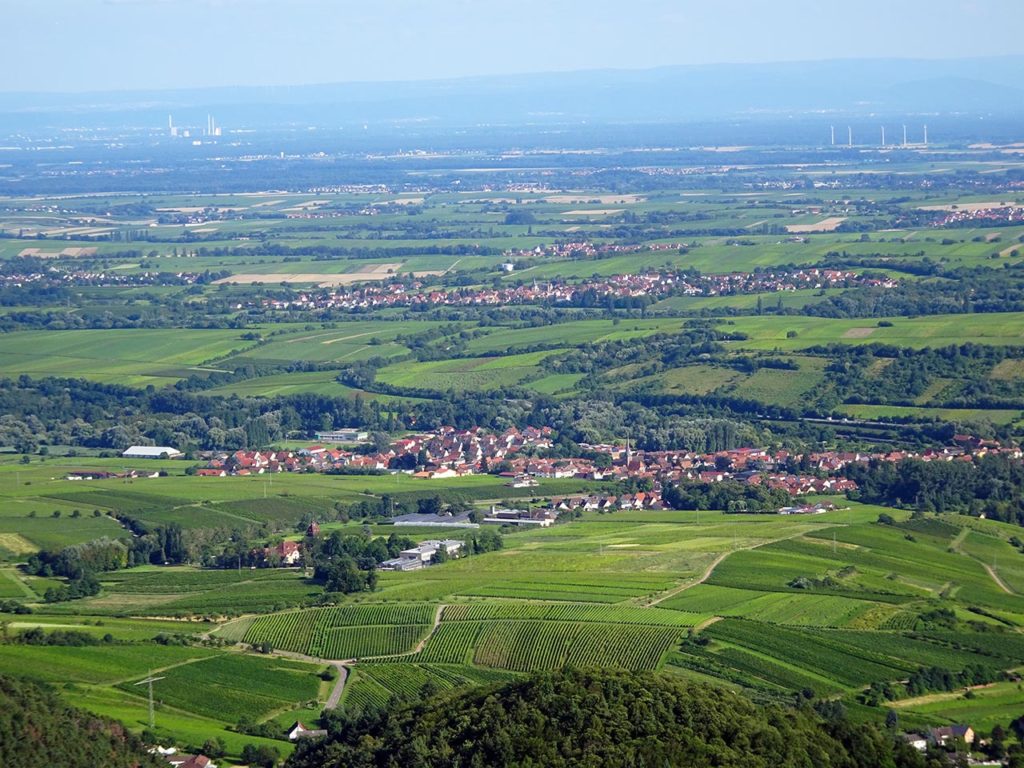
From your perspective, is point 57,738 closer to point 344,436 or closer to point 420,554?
point 420,554

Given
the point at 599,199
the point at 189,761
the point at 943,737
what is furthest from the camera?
the point at 599,199

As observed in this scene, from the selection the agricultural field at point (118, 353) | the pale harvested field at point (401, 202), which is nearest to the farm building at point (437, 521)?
the agricultural field at point (118, 353)

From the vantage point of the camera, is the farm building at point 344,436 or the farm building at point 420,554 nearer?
the farm building at point 420,554

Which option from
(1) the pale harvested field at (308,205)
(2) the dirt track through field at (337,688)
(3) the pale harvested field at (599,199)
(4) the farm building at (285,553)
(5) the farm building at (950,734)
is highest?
(5) the farm building at (950,734)

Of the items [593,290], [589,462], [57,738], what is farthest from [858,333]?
[57,738]

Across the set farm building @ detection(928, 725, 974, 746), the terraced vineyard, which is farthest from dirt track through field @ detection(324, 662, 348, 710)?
farm building @ detection(928, 725, 974, 746)

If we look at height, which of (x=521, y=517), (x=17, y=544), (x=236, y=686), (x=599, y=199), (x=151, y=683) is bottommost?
(x=599, y=199)

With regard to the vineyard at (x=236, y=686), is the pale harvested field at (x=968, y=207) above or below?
below

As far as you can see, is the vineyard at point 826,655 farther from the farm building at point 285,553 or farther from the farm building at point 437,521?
the farm building at point 437,521
